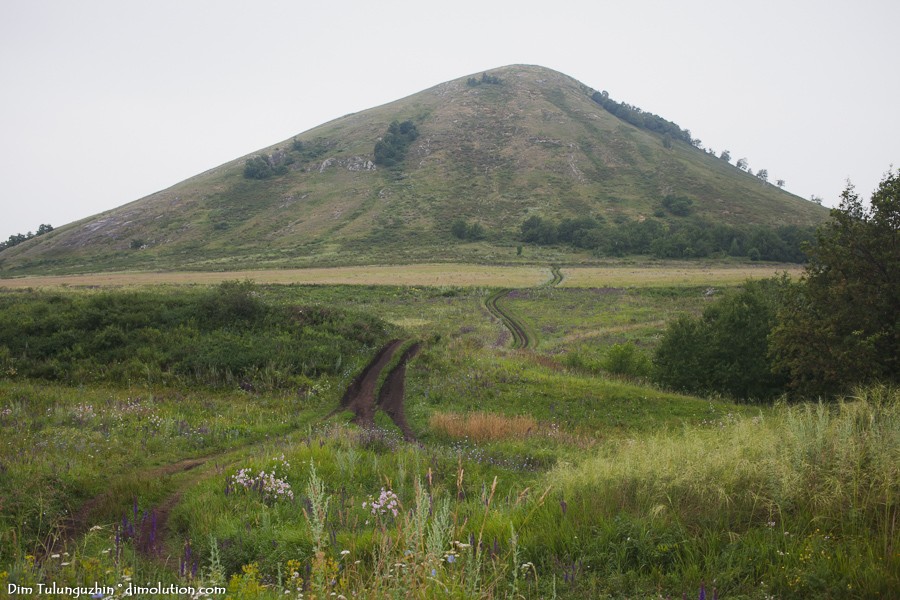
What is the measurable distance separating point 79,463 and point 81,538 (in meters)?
3.29

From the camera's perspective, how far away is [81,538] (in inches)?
287

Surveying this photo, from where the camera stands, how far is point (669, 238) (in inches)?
4156

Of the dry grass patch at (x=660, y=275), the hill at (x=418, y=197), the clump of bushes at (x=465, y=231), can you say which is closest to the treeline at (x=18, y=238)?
the hill at (x=418, y=197)

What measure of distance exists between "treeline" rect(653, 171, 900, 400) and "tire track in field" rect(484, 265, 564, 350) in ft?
49.5

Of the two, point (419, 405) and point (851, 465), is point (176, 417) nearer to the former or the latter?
point (419, 405)

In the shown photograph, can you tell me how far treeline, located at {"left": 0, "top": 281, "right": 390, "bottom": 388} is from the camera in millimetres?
19859

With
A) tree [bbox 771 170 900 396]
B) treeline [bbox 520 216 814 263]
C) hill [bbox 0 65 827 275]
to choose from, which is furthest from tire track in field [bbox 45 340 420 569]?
treeline [bbox 520 216 814 263]

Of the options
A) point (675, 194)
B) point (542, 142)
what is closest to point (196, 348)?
point (675, 194)

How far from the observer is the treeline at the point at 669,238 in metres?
103

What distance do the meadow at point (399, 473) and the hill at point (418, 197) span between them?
71.8m

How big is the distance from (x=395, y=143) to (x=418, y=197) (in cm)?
3846

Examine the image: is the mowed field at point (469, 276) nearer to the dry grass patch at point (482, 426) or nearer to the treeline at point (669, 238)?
the treeline at point (669, 238)

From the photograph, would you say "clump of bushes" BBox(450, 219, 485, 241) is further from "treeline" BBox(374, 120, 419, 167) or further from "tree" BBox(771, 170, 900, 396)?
"tree" BBox(771, 170, 900, 396)

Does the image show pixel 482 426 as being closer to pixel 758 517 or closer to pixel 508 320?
pixel 758 517
